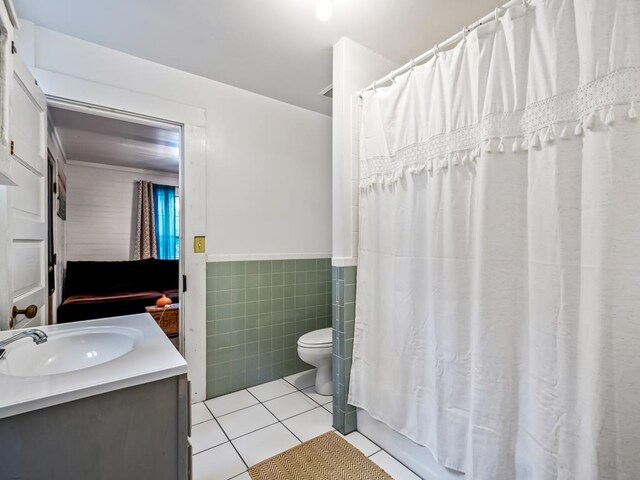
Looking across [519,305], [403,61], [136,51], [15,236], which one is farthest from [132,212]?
[519,305]

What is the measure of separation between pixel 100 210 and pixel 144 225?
638mm

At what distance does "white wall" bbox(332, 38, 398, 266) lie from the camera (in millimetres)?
1789

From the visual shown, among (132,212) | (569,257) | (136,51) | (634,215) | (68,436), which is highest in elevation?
(136,51)

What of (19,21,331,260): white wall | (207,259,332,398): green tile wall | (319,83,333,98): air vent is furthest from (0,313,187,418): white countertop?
(319,83,333,98): air vent

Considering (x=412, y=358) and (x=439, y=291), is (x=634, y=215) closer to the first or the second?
(x=439, y=291)

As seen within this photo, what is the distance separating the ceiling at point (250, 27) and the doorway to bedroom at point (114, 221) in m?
1.43

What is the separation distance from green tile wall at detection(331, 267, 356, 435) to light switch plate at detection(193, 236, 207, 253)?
0.99 meters

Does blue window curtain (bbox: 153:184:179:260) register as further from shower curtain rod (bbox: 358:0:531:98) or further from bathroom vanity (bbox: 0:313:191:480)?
shower curtain rod (bbox: 358:0:531:98)

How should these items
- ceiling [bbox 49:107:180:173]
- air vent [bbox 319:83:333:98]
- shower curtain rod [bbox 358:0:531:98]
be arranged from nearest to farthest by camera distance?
1. shower curtain rod [bbox 358:0:531:98]
2. air vent [bbox 319:83:333:98]
3. ceiling [bbox 49:107:180:173]

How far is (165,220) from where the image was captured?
507cm

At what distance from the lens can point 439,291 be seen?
1.35m

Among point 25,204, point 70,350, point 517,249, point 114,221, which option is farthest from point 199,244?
point 114,221

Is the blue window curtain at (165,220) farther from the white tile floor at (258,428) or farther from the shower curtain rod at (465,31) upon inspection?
the shower curtain rod at (465,31)

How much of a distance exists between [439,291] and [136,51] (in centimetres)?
226
